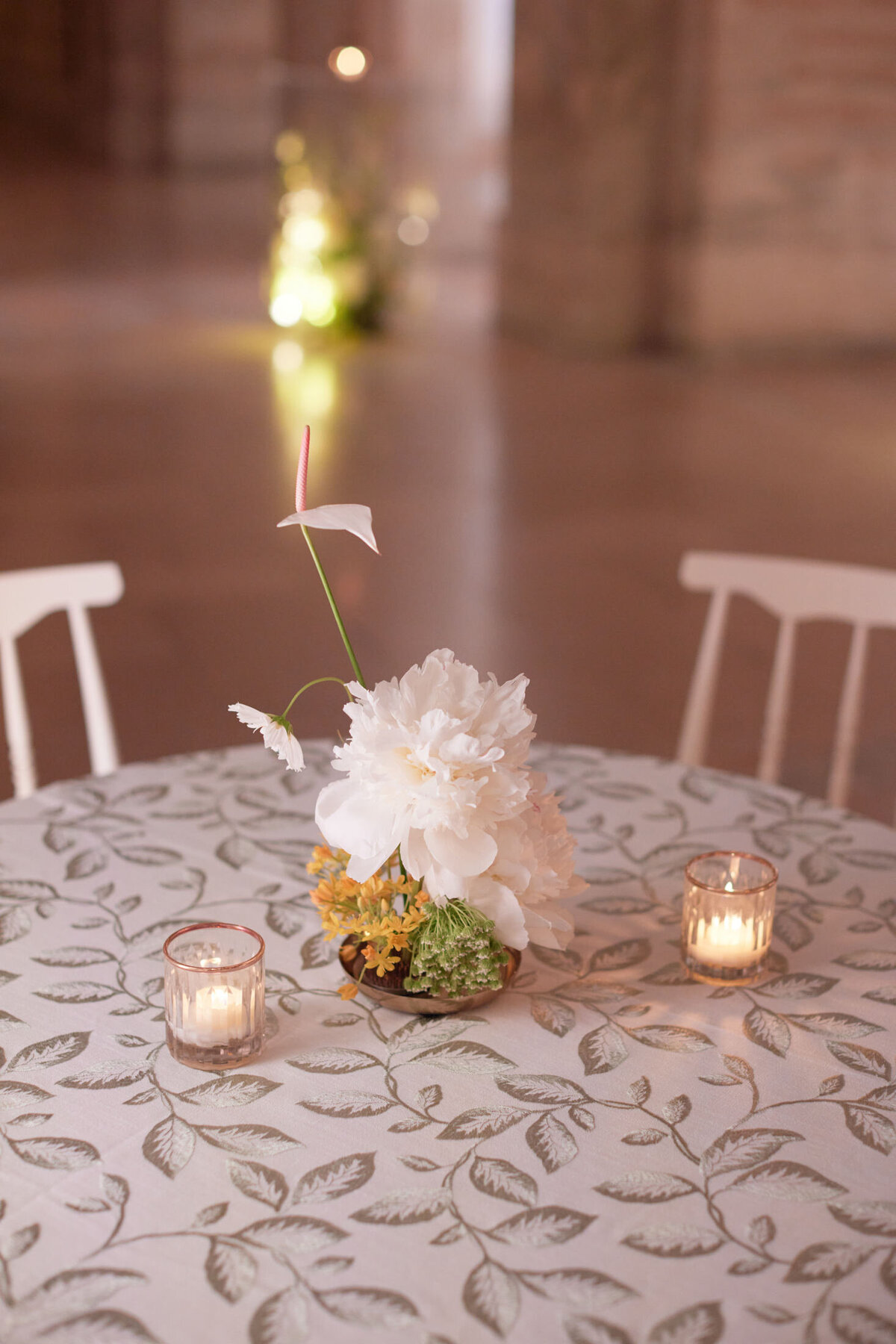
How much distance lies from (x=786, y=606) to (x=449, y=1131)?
1185 mm

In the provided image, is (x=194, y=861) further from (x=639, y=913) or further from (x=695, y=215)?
(x=695, y=215)

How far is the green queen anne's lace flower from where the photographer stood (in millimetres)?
1194

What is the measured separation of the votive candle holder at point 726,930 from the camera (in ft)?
4.27

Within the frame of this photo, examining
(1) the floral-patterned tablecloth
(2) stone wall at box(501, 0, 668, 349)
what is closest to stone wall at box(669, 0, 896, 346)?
(2) stone wall at box(501, 0, 668, 349)

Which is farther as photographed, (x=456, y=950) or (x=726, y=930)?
(x=726, y=930)

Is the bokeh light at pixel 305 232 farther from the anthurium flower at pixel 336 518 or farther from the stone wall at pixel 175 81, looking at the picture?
the anthurium flower at pixel 336 518

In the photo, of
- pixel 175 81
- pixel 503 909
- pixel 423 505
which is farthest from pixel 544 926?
pixel 175 81

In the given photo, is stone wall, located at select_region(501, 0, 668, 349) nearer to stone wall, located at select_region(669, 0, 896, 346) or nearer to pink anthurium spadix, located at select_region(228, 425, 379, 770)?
stone wall, located at select_region(669, 0, 896, 346)

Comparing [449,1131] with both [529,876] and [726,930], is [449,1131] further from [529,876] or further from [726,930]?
[726,930]

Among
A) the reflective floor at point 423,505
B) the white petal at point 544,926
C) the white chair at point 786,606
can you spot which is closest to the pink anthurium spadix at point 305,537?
the white petal at point 544,926

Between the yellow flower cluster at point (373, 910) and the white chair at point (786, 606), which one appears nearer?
the yellow flower cluster at point (373, 910)

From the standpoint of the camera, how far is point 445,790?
3.68ft

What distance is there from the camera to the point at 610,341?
25.9 feet

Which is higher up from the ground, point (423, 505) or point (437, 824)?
point (437, 824)
